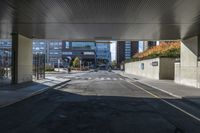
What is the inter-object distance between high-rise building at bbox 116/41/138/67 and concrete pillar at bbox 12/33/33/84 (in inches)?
5882

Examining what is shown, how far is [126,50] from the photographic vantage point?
18488 centimetres

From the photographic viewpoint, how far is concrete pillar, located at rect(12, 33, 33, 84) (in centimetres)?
2717

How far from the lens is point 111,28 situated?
2333 cm

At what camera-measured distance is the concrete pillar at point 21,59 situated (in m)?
27.2

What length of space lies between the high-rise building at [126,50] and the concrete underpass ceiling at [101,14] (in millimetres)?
157038

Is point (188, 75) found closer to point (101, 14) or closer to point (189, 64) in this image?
point (189, 64)

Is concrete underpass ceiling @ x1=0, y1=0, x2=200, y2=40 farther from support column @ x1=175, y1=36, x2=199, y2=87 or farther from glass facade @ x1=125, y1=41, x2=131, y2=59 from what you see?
glass facade @ x1=125, y1=41, x2=131, y2=59

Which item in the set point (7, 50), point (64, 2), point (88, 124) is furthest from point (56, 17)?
point (7, 50)

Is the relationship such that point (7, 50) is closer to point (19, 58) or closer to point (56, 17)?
point (19, 58)

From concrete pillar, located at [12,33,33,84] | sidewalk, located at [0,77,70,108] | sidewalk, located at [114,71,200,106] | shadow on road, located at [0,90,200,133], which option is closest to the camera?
shadow on road, located at [0,90,200,133]

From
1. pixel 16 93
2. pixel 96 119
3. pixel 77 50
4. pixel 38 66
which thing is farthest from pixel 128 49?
pixel 96 119

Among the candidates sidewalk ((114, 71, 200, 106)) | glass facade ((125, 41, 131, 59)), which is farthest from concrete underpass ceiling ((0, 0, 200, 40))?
glass facade ((125, 41, 131, 59))

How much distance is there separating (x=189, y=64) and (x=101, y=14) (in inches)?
537

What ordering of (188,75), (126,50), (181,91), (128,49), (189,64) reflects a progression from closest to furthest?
(181,91) → (188,75) → (189,64) → (128,49) → (126,50)
